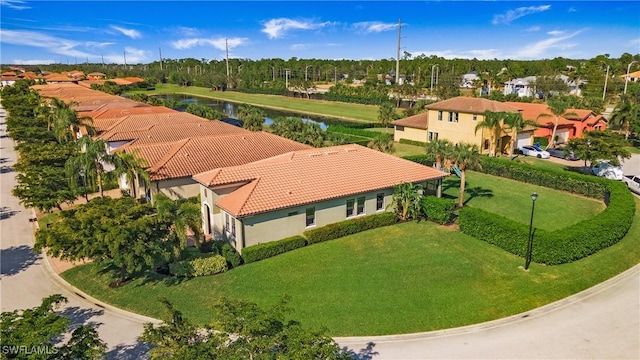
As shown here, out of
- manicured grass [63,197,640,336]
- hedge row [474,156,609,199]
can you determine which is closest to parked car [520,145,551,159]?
hedge row [474,156,609,199]

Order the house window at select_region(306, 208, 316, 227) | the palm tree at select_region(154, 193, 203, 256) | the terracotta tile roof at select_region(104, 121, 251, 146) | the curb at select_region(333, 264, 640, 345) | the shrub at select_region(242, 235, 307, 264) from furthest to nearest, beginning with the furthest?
1. the terracotta tile roof at select_region(104, 121, 251, 146)
2. the house window at select_region(306, 208, 316, 227)
3. the shrub at select_region(242, 235, 307, 264)
4. the palm tree at select_region(154, 193, 203, 256)
5. the curb at select_region(333, 264, 640, 345)

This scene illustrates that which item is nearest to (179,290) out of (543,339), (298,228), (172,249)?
(172,249)

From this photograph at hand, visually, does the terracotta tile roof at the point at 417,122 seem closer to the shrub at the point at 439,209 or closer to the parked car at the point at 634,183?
the parked car at the point at 634,183

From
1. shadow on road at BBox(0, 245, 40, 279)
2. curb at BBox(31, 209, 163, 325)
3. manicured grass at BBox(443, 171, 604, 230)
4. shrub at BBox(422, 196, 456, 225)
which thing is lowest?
curb at BBox(31, 209, 163, 325)

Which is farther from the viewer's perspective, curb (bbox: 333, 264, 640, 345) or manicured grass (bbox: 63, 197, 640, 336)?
manicured grass (bbox: 63, 197, 640, 336)

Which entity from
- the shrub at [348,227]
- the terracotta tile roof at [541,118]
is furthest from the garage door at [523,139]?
the shrub at [348,227]

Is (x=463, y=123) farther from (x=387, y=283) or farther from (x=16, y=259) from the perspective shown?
(x=16, y=259)

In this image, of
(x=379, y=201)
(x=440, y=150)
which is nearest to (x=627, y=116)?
(x=440, y=150)

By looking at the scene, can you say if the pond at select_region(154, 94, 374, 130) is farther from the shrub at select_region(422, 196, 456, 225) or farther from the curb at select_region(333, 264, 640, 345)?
the curb at select_region(333, 264, 640, 345)
